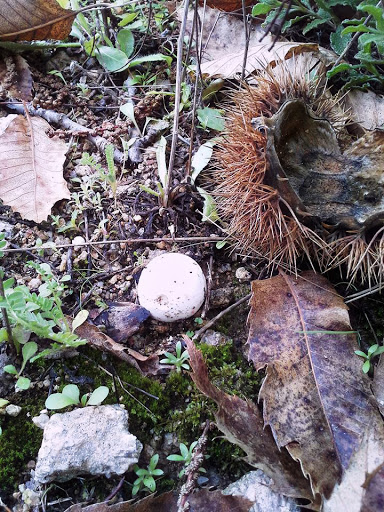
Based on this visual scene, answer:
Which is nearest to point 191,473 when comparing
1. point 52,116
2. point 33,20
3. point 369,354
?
point 369,354

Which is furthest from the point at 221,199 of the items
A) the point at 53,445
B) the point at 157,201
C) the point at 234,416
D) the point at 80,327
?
the point at 53,445

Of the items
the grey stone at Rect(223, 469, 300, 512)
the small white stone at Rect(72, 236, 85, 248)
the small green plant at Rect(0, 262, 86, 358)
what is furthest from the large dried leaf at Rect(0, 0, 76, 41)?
the grey stone at Rect(223, 469, 300, 512)

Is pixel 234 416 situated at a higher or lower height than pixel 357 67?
lower

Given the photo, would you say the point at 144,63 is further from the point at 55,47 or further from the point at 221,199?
the point at 221,199

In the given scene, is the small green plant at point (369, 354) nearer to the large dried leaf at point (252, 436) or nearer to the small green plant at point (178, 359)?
the large dried leaf at point (252, 436)

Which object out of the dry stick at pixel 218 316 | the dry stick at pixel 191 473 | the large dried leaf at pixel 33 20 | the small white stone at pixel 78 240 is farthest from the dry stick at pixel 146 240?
the large dried leaf at pixel 33 20

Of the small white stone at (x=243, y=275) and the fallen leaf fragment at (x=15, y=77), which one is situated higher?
the fallen leaf fragment at (x=15, y=77)

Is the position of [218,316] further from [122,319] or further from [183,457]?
[183,457]
